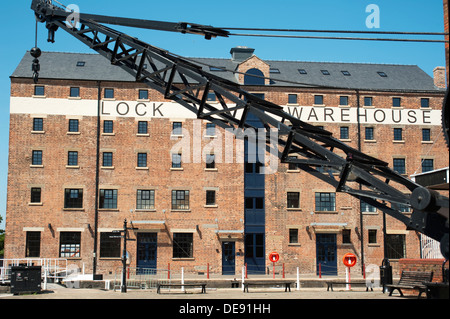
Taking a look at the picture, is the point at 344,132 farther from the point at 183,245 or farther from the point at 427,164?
the point at 183,245

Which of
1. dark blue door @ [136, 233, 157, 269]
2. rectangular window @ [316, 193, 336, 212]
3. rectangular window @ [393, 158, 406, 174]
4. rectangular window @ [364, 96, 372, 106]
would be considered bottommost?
dark blue door @ [136, 233, 157, 269]

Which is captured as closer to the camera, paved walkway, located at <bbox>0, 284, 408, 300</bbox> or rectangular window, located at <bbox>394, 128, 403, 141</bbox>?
paved walkway, located at <bbox>0, 284, 408, 300</bbox>

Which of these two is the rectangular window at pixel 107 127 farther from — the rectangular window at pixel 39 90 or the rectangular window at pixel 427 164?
the rectangular window at pixel 427 164

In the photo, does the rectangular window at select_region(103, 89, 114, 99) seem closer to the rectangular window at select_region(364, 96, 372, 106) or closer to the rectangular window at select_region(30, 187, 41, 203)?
the rectangular window at select_region(30, 187, 41, 203)

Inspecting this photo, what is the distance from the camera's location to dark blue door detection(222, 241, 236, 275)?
38906mm

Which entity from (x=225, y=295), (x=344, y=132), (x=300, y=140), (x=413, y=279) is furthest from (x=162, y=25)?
(x=344, y=132)

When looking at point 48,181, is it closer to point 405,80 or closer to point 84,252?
point 84,252

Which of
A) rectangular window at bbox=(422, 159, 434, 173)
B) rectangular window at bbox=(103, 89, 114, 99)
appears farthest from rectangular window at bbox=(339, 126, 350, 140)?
rectangular window at bbox=(103, 89, 114, 99)

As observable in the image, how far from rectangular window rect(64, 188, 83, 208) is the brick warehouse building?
8 centimetres

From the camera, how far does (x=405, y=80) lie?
44.2 meters

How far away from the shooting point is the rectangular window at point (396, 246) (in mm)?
40188
